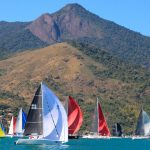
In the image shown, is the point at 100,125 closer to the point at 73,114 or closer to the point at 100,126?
the point at 100,126

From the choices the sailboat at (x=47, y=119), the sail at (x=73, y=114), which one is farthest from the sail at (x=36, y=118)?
the sail at (x=73, y=114)

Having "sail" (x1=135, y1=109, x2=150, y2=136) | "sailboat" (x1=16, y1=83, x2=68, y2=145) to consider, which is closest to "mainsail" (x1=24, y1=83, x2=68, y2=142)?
"sailboat" (x1=16, y1=83, x2=68, y2=145)

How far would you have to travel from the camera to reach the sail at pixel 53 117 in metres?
87.5

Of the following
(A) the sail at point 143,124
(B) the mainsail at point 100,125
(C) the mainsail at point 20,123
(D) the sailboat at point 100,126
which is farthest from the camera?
(A) the sail at point 143,124

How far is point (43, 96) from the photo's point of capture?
8919cm

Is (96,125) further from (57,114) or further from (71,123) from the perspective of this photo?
(57,114)

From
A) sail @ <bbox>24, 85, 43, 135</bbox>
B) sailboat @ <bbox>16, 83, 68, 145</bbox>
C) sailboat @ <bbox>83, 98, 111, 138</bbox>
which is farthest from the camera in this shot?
sailboat @ <bbox>83, 98, 111, 138</bbox>

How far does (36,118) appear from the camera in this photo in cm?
9344

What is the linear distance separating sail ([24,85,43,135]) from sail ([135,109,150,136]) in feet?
254

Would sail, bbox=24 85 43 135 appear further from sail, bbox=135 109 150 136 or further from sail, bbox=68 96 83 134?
sail, bbox=135 109 150 136

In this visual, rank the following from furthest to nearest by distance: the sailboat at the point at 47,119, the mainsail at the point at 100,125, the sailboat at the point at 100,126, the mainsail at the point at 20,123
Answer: the mainsail at the point at 20,123 < the mainsail at the point at 100,125 < the sailboat at the point at 100,126 < the sailboat at the point at 47,119

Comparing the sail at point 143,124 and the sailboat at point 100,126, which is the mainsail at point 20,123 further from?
the sail at point 143,124

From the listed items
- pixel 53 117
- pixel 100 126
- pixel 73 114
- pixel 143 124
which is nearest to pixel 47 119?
pixel 53 117

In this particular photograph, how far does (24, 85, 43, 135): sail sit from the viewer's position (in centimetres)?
9238
